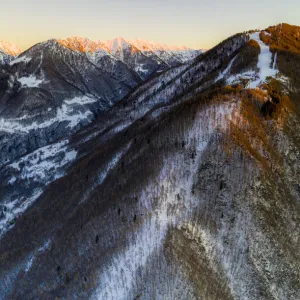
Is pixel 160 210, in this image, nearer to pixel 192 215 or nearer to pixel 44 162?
pixel 192 215

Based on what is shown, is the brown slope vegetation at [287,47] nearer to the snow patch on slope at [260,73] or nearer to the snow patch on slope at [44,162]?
the snow patch on slope at [260,73]

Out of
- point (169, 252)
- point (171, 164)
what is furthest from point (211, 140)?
point (169, 252)

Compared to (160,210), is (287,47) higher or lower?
higher

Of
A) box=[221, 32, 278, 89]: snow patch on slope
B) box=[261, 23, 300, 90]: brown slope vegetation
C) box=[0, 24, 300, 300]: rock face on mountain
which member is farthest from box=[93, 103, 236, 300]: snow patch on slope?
box=[261, 23, 300, 90]: brown slope vegetation

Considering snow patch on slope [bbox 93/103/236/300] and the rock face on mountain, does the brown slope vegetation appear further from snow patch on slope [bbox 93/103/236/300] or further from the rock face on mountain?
snow patch on slope [bbox 93/103/236/300]

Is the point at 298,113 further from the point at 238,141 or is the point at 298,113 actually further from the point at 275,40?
the point at 275,40

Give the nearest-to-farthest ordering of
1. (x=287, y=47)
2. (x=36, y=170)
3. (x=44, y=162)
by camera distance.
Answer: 1. (x=287, y=47)
2. (x=36, y=170)
3. (x=44, y=162)

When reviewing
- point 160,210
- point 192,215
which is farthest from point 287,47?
point 160,210

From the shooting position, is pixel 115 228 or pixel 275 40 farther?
pixel 275 40
